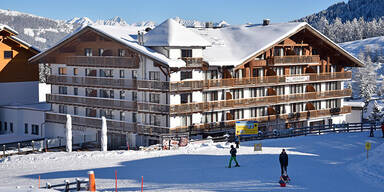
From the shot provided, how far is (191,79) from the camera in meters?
60.2

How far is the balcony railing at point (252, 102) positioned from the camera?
58.6m

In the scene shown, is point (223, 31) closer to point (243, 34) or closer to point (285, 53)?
point (243, 34)

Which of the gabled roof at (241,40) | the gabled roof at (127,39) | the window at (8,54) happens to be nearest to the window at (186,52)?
the gabled roof at (127,39)

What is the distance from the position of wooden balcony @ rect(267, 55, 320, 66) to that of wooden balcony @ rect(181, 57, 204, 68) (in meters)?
10.8

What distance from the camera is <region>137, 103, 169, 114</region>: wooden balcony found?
189ft

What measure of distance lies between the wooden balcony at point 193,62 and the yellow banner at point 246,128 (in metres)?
7.40

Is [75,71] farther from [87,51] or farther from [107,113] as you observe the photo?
[107,113]

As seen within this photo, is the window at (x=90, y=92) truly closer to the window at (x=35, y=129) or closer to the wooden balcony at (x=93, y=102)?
the wooden balcony at (x=93, y=102)

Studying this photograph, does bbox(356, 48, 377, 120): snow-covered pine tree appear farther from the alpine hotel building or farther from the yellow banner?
the yellow banner

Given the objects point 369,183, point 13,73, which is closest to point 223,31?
point 13,73

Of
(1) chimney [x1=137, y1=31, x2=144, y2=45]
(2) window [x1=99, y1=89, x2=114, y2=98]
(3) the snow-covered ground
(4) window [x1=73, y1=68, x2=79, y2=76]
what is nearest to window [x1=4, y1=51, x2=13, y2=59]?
(4) window [x1=73, y1=68, x2=79, y2=76]

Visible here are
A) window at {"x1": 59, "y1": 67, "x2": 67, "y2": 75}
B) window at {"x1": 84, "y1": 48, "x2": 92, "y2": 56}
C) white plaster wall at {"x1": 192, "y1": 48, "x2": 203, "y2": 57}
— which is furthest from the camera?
window at {"x1": 59, "y1": 67, "x2": 67, "y2": 75}

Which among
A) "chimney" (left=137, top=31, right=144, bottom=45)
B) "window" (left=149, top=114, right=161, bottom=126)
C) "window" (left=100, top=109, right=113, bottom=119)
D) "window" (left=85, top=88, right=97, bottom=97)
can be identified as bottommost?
"window" (left=149, top=114, right=161, bottom=126)

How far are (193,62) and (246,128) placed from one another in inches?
320
